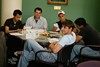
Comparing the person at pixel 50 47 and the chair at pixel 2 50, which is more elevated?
the person at pixel 50 47

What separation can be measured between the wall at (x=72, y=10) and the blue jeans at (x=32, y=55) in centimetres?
264

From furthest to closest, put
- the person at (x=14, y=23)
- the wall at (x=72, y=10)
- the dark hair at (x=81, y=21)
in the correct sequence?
the wall at (x=72, y=10), the person at (x=14, y=23), the dark hair at (x=81, y=21)

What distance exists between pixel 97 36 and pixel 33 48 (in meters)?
1.29

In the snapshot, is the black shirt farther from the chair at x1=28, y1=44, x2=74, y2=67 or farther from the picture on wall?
the picture on wall

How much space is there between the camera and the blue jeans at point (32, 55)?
10.9 feet

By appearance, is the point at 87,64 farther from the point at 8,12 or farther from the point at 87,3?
the point at 87,3

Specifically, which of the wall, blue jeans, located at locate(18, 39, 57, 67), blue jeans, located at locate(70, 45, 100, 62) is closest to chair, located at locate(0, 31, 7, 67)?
blue jeans, located at locate(18, 39, 57, 67)

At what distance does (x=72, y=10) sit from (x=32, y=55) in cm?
322

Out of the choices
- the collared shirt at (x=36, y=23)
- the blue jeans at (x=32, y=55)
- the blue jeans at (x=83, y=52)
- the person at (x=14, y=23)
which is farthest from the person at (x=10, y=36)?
the blue jeans at (x=83, y=52)

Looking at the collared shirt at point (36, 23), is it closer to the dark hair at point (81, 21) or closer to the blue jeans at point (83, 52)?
the dark hair at point (81, 21)

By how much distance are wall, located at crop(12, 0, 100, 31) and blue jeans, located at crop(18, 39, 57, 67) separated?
8.66ft

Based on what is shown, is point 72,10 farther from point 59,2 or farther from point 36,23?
point 36,23

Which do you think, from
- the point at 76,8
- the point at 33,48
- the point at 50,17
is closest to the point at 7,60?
the point at 33,48

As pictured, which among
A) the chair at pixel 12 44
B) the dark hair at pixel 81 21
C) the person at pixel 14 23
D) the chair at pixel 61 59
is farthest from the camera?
the person at pixel 14 23
